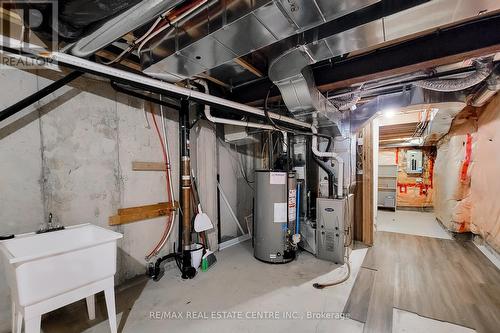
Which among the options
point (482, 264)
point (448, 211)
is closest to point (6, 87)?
point (482, 264)

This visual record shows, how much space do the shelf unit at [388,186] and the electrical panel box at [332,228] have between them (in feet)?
15.5

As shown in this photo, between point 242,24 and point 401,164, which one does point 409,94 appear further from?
point 401,164

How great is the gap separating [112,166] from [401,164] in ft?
26.9

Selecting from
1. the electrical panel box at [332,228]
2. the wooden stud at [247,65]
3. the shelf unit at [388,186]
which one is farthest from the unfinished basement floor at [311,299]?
the shelf unit at [388,186]

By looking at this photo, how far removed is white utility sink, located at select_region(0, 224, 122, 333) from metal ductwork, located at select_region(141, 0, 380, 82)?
1.37 m

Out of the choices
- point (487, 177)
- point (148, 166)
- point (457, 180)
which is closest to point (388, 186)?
point (457, 180)

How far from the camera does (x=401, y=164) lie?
7.29 metres

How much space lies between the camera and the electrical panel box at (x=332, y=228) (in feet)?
9.46

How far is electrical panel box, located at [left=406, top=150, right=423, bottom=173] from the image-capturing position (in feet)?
22.9

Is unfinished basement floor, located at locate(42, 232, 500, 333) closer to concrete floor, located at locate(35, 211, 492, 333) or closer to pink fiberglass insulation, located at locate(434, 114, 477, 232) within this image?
concrete floor, located at locate(35, 211, 492, 333)

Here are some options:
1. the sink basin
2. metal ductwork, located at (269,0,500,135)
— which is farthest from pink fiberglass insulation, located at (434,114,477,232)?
the sink basin

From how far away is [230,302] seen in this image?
2.03 meters

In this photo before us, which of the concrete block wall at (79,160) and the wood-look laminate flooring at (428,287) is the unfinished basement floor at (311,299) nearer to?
the wood-look laminate flooring at (428,287)

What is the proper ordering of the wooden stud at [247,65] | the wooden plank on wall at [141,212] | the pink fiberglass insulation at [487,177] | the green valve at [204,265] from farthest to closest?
the pink fiberglass insulation at [487,177]
the green valve at [204,265]
the wooden plank on wall at [141,212]
the wooden stud at [247,65]
